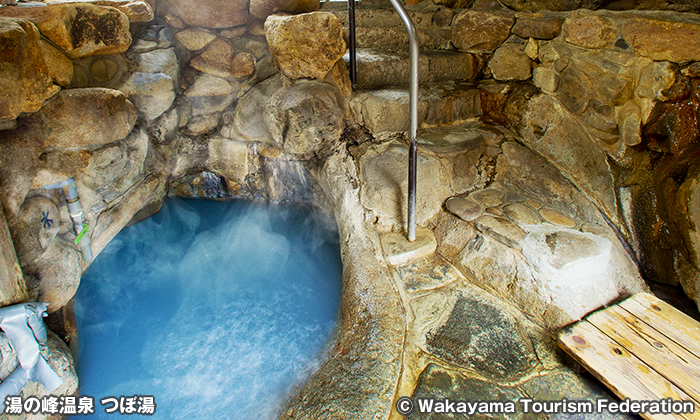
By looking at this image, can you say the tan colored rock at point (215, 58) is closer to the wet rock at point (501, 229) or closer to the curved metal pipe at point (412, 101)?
the curved metal pipe at point (412, 101)

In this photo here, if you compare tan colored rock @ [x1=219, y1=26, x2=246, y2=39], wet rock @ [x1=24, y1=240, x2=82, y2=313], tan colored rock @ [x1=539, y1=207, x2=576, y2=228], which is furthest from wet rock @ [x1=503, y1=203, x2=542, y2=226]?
wet rock @ [x1=24, y1=240, x2=82, y2=313]

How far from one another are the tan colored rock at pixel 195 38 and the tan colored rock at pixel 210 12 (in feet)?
0.16

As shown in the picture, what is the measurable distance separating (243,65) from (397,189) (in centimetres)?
163

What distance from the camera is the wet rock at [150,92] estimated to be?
260 centimetres

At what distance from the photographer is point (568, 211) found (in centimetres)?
242

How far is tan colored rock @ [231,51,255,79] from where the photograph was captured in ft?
10.1

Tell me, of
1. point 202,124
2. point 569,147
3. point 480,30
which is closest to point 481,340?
point 569,147

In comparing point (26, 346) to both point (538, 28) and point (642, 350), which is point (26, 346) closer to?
point (642, 350)

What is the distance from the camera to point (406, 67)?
2.99m

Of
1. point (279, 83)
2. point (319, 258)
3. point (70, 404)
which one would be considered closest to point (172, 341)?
point (70, 404)

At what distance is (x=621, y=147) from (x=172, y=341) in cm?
298

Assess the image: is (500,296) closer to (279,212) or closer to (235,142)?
(279,212)

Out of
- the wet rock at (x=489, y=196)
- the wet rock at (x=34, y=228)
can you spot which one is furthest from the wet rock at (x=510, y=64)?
the wet rock at (x=34, y=228)

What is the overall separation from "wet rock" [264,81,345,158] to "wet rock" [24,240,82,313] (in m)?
1.54
